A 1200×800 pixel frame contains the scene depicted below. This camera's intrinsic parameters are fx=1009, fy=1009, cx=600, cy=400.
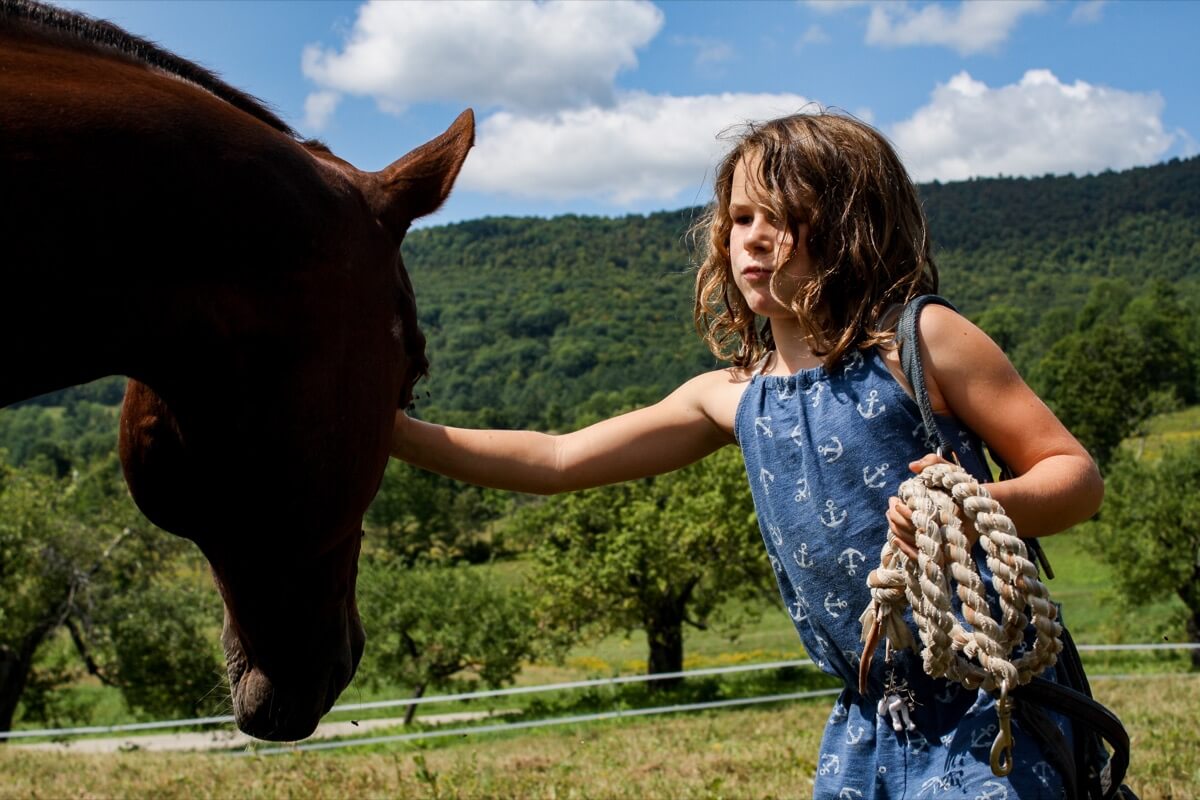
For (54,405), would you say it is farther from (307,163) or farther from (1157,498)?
(307,163)

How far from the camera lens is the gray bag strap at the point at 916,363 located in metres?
1.85

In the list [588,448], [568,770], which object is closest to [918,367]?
[588,448]

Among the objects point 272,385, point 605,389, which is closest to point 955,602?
point 272,385

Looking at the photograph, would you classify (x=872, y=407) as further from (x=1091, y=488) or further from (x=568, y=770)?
(x=568, y=770)

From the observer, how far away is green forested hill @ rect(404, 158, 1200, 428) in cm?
10075

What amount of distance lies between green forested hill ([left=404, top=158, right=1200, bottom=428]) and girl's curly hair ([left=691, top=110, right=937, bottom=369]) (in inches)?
2564

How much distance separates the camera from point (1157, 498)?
23734 millimetres

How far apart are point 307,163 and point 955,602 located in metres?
1.33

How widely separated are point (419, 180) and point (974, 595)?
3.55ft

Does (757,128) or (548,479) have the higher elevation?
(757,128)

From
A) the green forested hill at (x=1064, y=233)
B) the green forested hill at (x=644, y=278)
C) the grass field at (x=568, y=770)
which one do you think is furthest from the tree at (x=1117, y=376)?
the green forested hill at (x=1064, y=233)

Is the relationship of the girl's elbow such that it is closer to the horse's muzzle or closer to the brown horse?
the brown horse

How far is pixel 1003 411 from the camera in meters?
1.85

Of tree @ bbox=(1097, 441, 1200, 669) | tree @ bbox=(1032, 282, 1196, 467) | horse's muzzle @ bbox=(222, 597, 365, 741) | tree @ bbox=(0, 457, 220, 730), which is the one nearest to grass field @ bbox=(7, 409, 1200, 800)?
horse's muzzle @ bbox=(222, 597, 365, 741)
